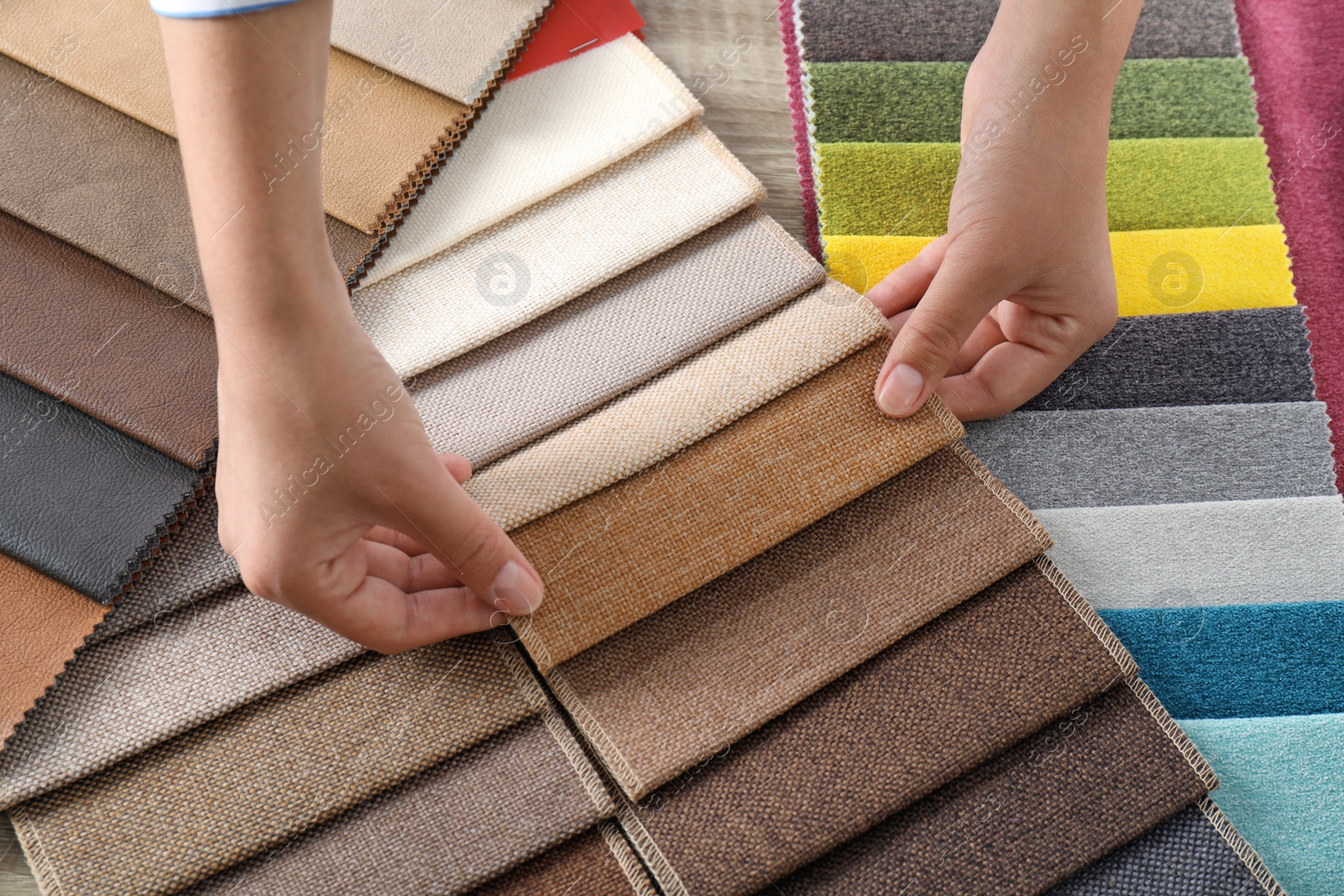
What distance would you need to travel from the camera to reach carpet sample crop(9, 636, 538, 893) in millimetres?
1307

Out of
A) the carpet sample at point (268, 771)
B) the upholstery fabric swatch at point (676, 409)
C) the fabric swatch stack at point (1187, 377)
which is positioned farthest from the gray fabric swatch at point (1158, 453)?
the carpet sample at point (268, 771)

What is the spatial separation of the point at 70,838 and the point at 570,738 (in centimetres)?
73

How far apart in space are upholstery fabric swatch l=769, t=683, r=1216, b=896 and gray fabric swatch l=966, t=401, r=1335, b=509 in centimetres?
46

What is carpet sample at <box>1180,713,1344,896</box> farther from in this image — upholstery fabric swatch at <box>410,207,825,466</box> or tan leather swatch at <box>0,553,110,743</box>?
tan leather swatch at <box>0,553,110,743</box>

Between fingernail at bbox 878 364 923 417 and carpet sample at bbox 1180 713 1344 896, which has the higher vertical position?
Result: fingernail at bbox 878 364 923 417

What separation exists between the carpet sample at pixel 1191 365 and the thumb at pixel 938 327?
0.32 m

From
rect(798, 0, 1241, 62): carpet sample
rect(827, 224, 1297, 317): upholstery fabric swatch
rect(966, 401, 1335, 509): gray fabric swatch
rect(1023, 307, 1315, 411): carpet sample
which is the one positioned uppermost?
rect(798, 0, 1241, 62): carpet sample

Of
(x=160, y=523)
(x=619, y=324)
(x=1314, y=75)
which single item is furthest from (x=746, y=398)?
(x=1314, y=75)

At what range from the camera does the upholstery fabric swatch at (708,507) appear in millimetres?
1414

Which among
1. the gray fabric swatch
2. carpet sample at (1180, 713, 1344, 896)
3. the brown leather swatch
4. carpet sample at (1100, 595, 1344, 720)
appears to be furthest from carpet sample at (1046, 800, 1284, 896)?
the brown leather swatch

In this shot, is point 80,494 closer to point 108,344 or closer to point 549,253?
point 108,344

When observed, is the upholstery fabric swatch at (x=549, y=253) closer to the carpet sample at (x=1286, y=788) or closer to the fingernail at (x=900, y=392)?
the fingernail at (x=900, y=392)

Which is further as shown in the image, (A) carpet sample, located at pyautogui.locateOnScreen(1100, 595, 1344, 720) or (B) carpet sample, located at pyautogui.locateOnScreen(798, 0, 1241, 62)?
(B) carpet sample, located at pyautogui.locateOnScreen(798, 0, 1241, 62)

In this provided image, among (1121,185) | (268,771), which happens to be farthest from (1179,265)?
(268,771)
